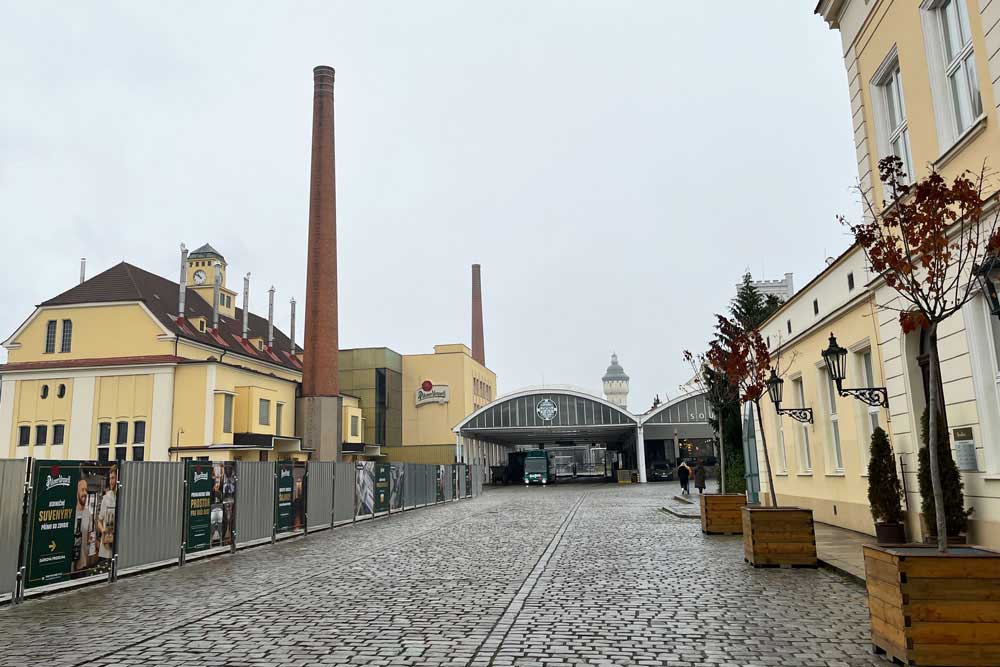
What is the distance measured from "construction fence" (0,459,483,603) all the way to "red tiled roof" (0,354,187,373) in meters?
29.9

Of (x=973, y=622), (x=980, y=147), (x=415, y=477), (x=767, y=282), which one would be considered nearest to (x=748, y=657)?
(x=973, y=622)

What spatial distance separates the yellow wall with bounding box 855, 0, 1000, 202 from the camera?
9.47 meters

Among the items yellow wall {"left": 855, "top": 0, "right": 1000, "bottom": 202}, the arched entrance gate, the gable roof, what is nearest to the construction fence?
yellow wall {"left": 855, "top": 0, "right": 1000, "bottom": 202}

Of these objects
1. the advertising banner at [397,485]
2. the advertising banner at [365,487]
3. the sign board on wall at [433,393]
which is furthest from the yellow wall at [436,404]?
the advertising banner at [365,487]

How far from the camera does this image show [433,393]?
72.7m

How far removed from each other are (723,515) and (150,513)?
11.6 m

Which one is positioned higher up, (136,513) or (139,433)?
(139,433)

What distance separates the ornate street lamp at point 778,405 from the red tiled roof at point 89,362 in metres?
39.6

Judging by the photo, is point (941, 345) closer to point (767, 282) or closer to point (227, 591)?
point (227, 591)

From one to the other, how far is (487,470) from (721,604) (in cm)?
6411

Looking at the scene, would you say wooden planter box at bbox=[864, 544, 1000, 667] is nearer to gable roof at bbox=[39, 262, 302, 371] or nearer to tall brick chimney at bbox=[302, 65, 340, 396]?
tall brick chimney at bbox=[302, 65, 340, 396]

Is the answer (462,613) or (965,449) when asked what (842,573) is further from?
(462,613)

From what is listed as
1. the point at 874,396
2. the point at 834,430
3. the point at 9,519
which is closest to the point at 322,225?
the point at 834,430

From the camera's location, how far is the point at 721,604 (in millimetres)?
8898
